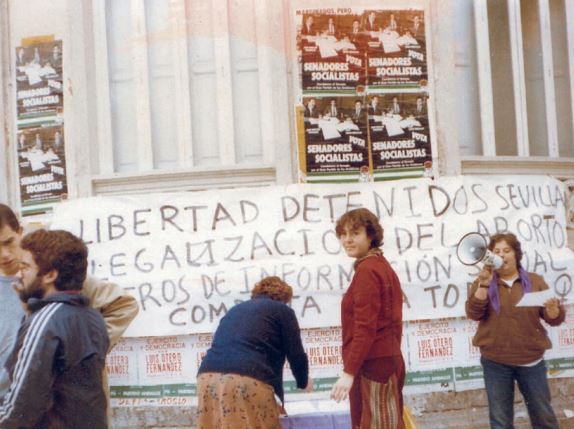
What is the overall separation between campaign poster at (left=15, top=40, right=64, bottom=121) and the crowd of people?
120 inches

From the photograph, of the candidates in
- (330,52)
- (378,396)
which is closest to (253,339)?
(378,396)

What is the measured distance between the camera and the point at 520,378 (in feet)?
17.4

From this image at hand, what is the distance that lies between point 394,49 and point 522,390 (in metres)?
3.20

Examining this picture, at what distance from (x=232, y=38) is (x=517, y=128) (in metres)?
2.81

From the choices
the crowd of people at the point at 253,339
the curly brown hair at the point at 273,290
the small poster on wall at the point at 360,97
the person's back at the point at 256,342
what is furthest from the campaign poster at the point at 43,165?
the person's back at the point at 256,342

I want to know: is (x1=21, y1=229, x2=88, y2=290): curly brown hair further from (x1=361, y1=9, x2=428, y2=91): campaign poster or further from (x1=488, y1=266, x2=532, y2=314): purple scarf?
(x1=361, y1=9, x2=428, y2=91): campaign poster

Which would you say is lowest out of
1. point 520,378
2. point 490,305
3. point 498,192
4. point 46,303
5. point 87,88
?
point 520,378

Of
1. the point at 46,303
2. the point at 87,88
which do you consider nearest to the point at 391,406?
the point at 46,303

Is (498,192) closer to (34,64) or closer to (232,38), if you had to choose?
(232,38)

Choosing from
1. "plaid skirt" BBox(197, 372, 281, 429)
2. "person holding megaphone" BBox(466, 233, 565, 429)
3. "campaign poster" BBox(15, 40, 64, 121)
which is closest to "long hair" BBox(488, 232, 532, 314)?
"person holding megaphone" BBox(466, 233, 565, 429)

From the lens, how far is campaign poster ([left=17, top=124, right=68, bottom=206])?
22.8ft

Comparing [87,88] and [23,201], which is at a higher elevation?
[87,88]

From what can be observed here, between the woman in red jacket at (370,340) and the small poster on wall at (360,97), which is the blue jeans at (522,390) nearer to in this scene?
the woman in red jacket at (370,340)

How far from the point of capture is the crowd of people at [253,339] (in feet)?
9.48
